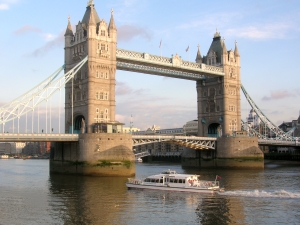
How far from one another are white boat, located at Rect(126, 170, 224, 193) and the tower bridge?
16.7 m

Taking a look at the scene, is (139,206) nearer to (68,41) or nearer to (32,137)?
(32,137)

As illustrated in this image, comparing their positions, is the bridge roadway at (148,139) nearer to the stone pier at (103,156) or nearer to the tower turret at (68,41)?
the stone pier at (103,156)

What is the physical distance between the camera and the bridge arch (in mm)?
100125

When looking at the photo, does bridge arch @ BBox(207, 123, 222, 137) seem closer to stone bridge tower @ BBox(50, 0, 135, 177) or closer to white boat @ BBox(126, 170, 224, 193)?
stone bridge tower @ BBox(50, 0, 135, 177)

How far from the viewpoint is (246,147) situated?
91.1 meters

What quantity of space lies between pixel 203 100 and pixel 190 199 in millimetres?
59140

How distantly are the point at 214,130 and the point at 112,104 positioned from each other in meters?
34.0

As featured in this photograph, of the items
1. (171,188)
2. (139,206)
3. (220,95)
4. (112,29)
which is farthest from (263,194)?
(220,95)

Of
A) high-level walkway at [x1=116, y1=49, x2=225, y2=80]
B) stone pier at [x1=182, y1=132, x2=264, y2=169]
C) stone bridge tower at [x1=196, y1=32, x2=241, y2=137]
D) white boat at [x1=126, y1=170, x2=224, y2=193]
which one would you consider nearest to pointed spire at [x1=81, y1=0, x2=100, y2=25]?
high-level walkway at [x1=116, y1=49, x2=225, y2=80]

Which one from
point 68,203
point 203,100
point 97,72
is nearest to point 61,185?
point 68,203

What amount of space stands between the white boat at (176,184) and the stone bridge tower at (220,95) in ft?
156

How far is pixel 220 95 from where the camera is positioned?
320 feet

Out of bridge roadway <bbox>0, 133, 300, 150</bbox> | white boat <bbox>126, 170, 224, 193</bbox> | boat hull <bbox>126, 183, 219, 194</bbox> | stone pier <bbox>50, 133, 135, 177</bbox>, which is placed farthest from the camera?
stone pier <bbox>50, 133, 135, 177</bbox>

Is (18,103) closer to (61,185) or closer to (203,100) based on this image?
(61,185)
